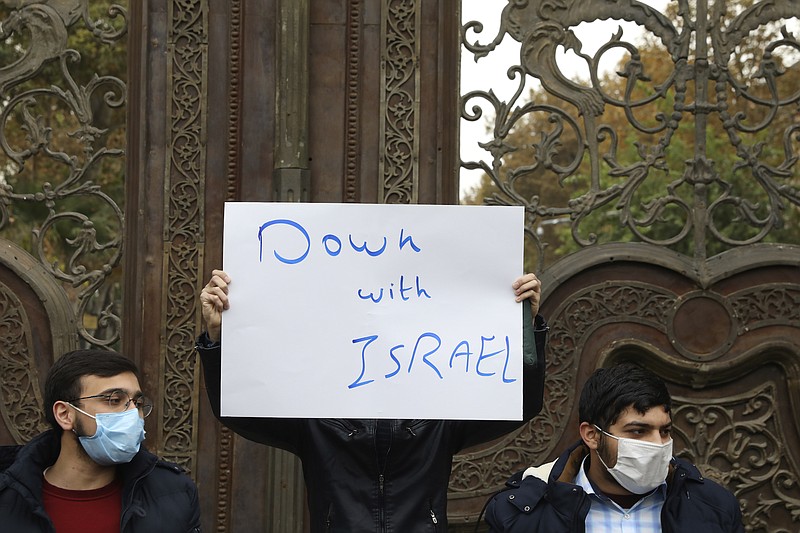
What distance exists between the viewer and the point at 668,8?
205 inches

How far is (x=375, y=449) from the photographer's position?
3.39 m

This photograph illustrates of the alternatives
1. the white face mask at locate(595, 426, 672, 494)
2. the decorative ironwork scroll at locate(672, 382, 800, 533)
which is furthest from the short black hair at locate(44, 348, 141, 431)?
the decorative ironwork scroll at locate(672, 382, 800, 533)

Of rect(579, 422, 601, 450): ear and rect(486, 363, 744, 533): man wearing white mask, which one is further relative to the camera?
rect(579, 422, 601, 450): ear

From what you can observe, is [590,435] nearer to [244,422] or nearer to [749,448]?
[244,422]

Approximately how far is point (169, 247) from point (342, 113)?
0.94 metres

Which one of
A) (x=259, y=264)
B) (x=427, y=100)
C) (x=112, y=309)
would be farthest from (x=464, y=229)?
(x=112, y=309)

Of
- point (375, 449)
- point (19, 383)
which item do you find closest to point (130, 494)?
point (375, 449)

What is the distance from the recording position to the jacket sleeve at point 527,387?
11.0 ft

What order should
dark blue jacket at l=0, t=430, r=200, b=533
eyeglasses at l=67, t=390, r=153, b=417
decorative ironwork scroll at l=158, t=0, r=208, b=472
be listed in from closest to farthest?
dark blue jacket at l=0, t=430, r=200, b=533
eyeglasses at l=67, t=390, r=153, b=417
decorative ironwork scroll at l=158, t=0, r=208, b=472

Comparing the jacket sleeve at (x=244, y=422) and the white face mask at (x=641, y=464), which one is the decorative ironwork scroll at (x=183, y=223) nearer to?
the jacket sleeve at (x=244, y=422)

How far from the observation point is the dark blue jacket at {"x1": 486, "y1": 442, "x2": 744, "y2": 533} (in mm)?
3178

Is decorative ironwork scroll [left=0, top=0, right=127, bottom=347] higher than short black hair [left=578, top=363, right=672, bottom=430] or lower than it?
higher

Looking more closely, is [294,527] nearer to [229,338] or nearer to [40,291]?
[40,291]

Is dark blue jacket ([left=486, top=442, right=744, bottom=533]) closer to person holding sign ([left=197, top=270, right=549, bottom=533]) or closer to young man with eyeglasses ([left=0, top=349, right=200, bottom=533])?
person holding sign ([left=197, top=270, right=549, bottom=533])
